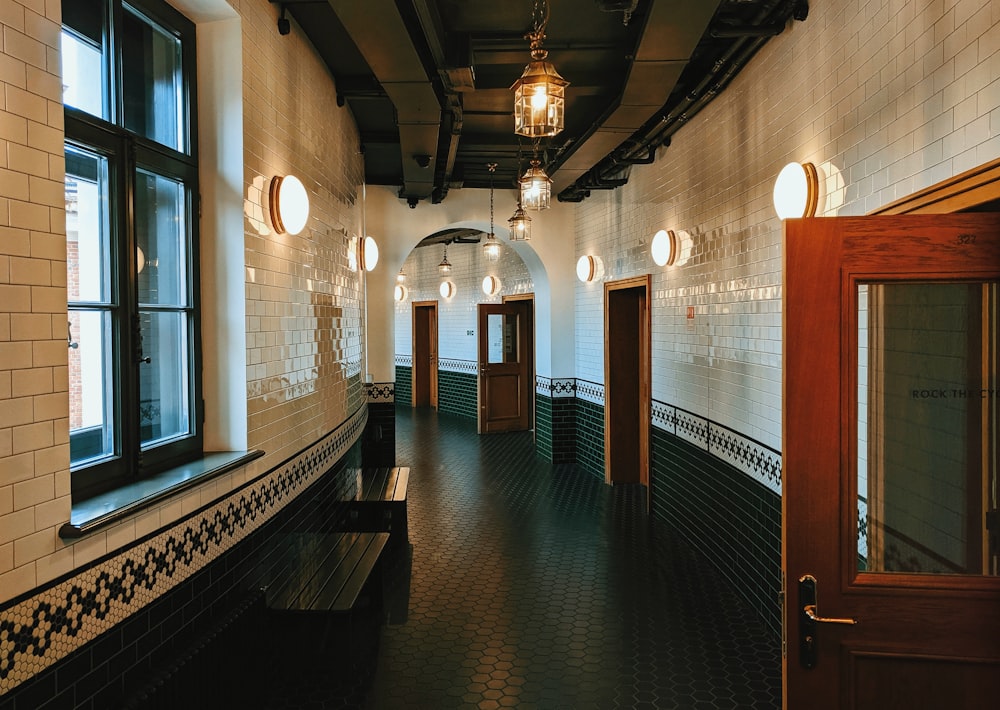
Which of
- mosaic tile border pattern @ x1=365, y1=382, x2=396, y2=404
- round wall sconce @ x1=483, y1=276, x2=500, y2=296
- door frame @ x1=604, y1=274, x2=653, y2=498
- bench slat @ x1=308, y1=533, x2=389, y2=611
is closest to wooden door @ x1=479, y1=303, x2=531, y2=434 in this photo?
round wall sconce @ x1=483, y1=276, x2=500, y2=296

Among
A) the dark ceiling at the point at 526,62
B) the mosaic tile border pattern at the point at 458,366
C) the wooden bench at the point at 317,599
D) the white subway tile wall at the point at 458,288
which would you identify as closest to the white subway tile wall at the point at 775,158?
the dark ceiling at the point at 526,62

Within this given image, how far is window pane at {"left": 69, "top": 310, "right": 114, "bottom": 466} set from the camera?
241 cm

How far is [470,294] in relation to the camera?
1309cm

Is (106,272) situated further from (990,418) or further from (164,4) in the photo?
(990,418)

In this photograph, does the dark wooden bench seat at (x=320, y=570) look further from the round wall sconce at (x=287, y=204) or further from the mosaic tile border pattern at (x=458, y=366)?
the mosaic tile border pattern at (x=458, y=366)

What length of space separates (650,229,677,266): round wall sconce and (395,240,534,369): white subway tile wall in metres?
4.89

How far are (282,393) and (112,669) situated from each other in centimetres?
175

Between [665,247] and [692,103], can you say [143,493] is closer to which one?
[692,103]

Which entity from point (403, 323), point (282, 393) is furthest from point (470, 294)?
point (282, 393)

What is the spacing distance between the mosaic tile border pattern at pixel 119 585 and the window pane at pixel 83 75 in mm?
1440

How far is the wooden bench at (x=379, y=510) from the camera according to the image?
5.54 m

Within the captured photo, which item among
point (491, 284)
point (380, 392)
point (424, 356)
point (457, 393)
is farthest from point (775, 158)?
point (424, 356)

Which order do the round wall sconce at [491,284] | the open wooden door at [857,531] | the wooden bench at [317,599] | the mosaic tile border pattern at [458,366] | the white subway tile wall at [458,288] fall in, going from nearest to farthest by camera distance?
1. the open wooden door at [857,531]
2. the wooden bench at [317,599]
3. the white subway tile wall at [458,288]
4. the round wall sconce at [491,284]
5. the mosaic tile border pattern at [458,366]

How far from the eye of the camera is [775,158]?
4.18 meters
